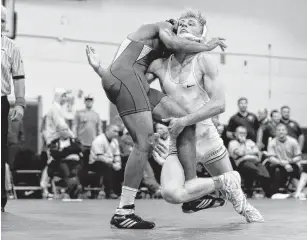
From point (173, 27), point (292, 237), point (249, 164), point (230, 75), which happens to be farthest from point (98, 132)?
point (292, 237)

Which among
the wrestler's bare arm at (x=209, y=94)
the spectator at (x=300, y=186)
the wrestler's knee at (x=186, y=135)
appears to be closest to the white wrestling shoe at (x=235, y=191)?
the wrestler's knee at (x=186, y=135)

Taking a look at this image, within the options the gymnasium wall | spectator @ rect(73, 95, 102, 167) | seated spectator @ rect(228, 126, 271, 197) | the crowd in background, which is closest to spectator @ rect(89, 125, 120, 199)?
the crowd in background

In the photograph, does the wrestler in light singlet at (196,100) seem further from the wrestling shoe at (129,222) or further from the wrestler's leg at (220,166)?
the wrestling shoe at (129,222)

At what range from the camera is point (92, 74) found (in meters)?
13.7

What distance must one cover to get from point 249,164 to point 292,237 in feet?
23.9

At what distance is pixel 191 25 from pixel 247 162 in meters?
6.77

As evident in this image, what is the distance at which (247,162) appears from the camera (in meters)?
11.0

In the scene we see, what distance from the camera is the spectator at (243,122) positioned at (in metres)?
11.4

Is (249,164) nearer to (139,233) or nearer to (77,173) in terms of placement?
(77,173)

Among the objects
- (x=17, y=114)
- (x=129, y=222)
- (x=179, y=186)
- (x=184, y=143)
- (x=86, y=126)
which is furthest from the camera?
(x=86, y=126)

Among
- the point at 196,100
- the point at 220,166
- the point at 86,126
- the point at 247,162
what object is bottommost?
the point at 247,162

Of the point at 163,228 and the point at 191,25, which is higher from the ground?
the point at 191,25

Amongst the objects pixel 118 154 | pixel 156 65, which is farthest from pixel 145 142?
pixel 118 154

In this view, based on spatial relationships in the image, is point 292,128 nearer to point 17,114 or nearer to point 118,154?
point 118,154
